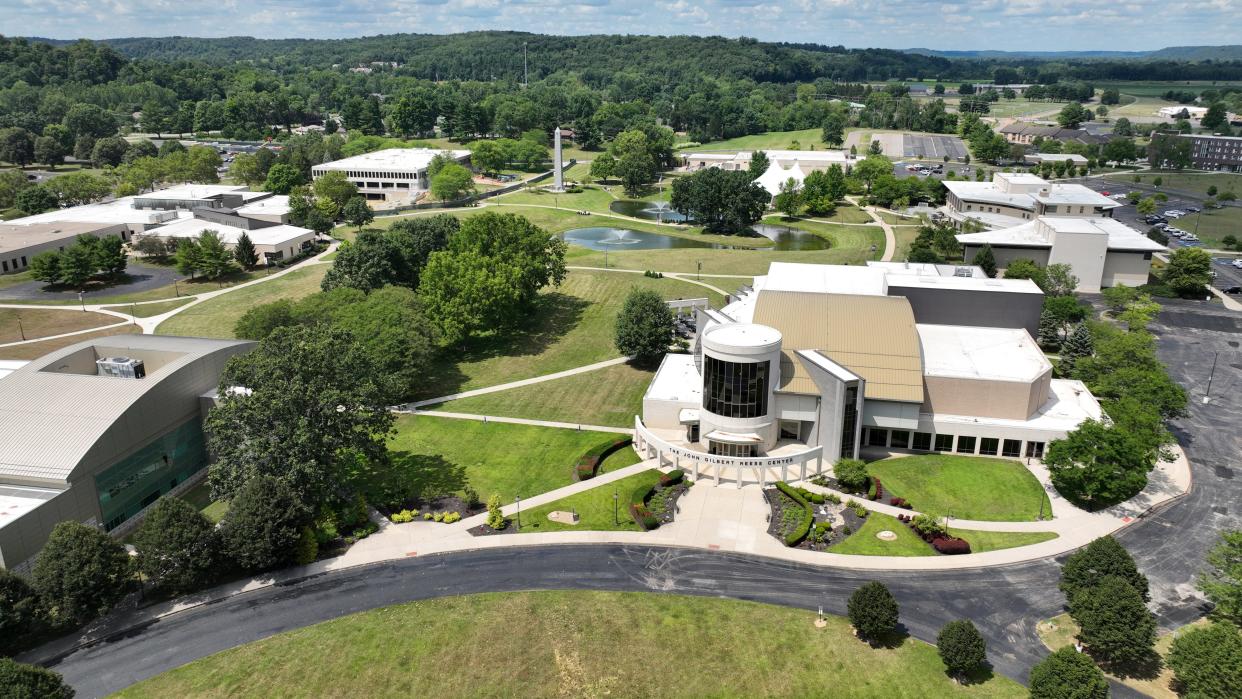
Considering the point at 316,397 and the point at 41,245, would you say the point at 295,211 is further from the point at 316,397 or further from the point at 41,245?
the point at 316,397

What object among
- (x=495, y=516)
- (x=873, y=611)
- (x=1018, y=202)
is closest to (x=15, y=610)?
(x=495, y=516)

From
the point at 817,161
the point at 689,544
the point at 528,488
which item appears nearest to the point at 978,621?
the point at 689,544

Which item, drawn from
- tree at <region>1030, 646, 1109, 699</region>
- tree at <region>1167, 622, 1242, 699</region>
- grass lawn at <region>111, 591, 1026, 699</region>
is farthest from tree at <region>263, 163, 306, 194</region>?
tree at <region>1167, 622, 1242, 699</region>

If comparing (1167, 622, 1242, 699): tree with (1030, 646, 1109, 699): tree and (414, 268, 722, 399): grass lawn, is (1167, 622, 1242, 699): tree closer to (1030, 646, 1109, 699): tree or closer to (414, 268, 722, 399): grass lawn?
(1030, 646, 1109, 699): tree

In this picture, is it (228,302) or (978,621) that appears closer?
(978,621)

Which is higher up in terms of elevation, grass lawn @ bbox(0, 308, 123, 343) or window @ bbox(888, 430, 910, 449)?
grass lawn @ bbox(0, 308, 123, 343)

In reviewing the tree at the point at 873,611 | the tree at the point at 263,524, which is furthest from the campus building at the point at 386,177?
the tree at the point at 873,611
